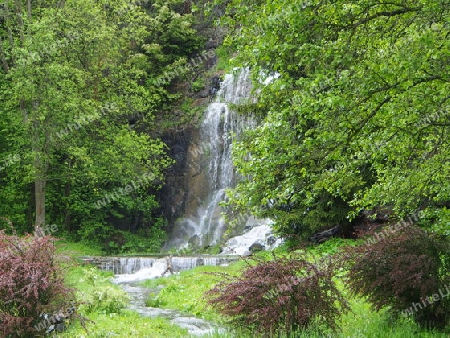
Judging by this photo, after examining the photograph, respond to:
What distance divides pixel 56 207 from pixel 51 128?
27.9ft

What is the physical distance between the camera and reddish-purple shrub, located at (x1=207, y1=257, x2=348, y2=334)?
5.98m

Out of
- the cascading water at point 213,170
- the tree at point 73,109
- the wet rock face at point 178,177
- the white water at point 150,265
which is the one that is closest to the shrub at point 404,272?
the white water at point 150,265

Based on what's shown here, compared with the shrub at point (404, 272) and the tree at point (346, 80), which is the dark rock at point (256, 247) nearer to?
the tree at point (346, 80)

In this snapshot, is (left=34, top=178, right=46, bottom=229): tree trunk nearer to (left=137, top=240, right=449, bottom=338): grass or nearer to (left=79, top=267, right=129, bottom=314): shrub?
(left=137, top=240, right=449, bottom=338): grass

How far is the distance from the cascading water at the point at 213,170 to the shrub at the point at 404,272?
18.1 m

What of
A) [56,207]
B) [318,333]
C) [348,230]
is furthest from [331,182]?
[56,207]

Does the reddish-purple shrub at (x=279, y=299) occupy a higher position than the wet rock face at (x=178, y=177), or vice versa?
the wet rock face at (x=178, y=177)

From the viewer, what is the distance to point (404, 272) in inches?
257

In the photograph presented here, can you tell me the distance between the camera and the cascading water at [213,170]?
1033 inches

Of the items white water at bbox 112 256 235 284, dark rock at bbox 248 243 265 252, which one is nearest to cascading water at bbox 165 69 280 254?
A: dark rock at bbox 248 243 265 252

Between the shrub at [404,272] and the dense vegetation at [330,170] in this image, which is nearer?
the dense vegetation at [330,170]

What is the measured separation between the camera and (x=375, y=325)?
7.15 metres

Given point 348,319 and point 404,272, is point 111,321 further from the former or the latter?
point 404,272

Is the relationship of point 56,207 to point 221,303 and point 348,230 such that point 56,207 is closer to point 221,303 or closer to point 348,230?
point 348,230
